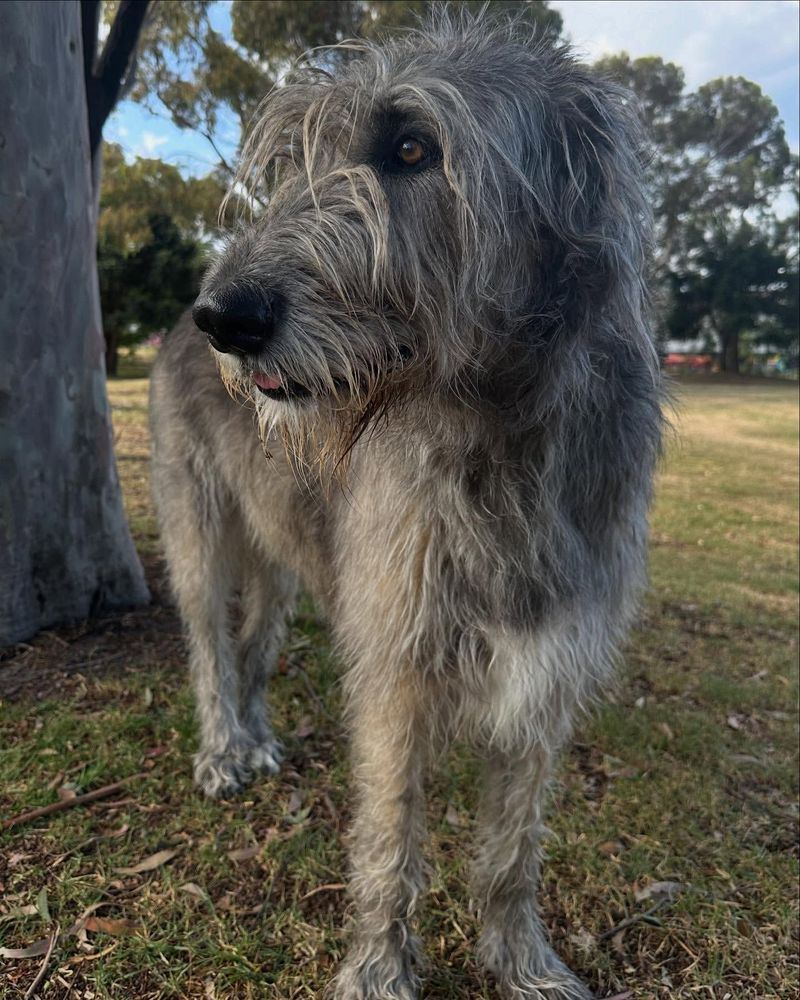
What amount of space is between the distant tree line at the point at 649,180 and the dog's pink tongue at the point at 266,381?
126 centimetres

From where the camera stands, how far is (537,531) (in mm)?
2197

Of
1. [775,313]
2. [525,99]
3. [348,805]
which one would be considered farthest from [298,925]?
[775,313]

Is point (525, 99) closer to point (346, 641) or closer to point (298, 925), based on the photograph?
point (346, 641)

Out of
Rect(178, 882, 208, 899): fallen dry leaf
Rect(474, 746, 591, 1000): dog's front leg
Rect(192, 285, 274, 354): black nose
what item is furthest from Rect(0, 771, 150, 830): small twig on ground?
Rect(192, 285, 274, 354): black nose

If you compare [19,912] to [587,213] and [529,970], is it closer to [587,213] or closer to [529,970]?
[529,970]

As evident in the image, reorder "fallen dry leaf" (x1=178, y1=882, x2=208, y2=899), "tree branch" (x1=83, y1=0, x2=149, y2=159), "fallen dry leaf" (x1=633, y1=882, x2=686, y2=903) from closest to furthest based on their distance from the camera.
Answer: "fallen dry leaf" (x1=178, y1=882, x2=208, y2=899)
"fallen dry leaf" (x1=633, y1=882, x2=686, y2=903)
"tree branch" (x1=83, y1=0, x2=149, y2=159)

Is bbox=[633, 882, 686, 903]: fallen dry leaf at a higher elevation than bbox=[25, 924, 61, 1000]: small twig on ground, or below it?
below

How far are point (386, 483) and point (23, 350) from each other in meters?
2.45

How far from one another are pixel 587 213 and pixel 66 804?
9.85 ft

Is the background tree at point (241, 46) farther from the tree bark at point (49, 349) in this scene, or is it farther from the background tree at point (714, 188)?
the background tree at point (714, 188)

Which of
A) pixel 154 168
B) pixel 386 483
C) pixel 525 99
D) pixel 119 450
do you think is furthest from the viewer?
pixel 154 168

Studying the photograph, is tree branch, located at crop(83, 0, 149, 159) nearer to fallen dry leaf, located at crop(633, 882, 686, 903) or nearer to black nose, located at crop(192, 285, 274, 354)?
black nose, located at crop(192, 285, 274, 354)

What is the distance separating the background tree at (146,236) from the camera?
22203 mm

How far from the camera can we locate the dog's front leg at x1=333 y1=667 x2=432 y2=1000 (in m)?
2.46
